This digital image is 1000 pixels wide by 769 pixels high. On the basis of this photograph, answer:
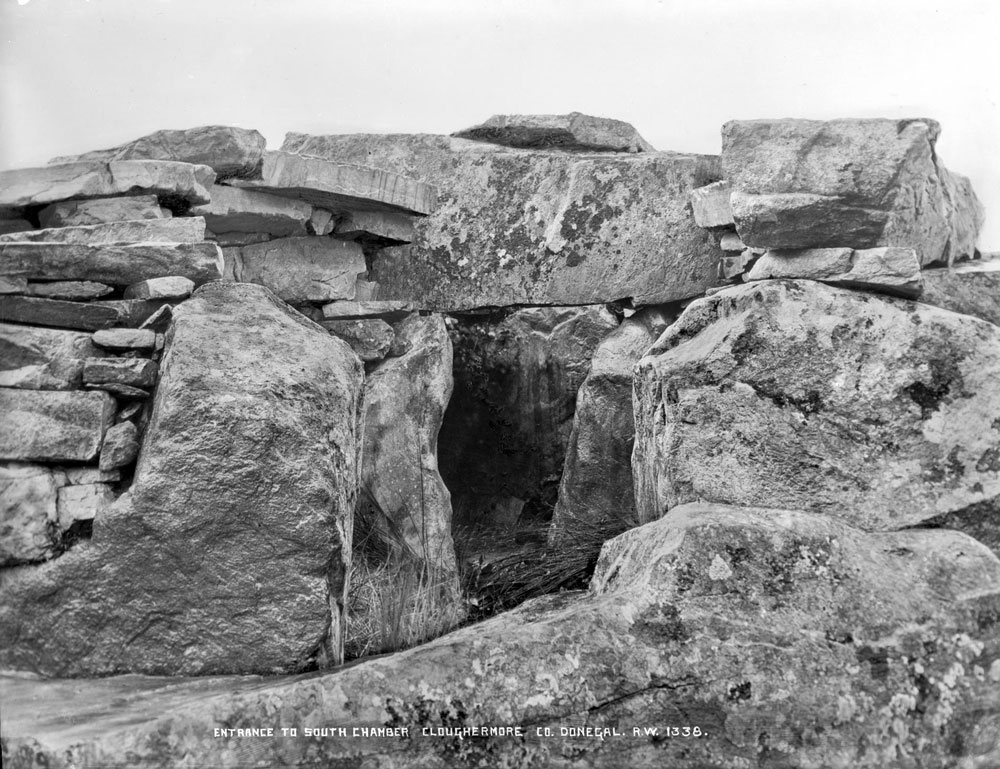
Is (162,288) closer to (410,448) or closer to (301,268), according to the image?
(301,268)

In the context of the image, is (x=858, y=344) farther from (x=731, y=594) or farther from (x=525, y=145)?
(x=525, y=145)

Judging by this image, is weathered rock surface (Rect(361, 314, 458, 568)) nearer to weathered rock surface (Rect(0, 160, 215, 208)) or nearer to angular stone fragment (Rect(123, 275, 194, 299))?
angular stone fragment (Rect(123, 275, 194, 299))

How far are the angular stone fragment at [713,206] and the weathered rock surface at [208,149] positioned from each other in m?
2.61

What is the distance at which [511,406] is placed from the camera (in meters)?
7.92

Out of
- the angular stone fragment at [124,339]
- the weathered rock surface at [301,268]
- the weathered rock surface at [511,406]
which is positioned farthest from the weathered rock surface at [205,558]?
the weathered rock surface at [511,406]

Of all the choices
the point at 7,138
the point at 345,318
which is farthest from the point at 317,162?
the point at 7,138

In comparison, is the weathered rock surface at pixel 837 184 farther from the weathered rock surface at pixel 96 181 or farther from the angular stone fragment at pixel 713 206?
the weathered rock surface at pixel 96 181

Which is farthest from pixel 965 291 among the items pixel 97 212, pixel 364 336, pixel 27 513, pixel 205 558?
pixel 27 513

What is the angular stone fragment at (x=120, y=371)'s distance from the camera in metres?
5.23

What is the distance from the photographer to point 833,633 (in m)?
4.39

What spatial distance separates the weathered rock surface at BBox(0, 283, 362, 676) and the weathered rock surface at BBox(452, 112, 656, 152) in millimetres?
3612

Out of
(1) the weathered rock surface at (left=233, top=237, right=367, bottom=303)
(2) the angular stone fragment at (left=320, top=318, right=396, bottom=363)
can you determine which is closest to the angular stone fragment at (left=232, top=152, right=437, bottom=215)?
(1) the weathered rock surface at (left=233, top=237, right=367, bottom=303)

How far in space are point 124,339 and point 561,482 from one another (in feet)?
10.1

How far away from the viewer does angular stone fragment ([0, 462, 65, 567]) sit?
16.0 feet
